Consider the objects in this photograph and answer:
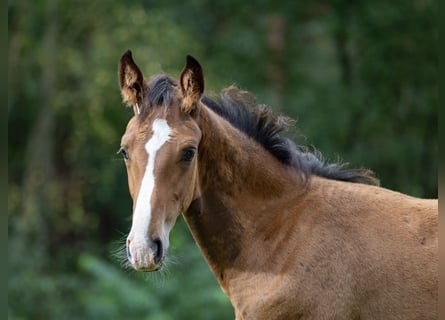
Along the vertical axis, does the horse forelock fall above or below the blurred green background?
above

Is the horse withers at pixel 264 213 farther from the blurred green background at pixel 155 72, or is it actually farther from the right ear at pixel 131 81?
the blurred green background at pixel 155 72

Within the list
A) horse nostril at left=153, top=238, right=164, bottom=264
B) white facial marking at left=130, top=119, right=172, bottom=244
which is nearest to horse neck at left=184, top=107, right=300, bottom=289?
white facial marking at left=130, top=119, right=172, bottom=244

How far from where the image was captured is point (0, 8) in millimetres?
2801

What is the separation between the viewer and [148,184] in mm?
4383

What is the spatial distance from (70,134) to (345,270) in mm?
17883

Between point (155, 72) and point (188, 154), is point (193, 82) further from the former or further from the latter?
point (155, 72)

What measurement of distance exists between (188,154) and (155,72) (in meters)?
12.8

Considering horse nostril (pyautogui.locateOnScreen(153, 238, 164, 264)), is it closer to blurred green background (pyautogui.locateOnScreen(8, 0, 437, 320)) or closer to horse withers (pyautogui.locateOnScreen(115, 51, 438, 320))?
horse withers (pyautogui.locateOnScreen(115, 51, 438, 320))

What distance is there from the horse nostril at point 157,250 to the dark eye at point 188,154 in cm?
52

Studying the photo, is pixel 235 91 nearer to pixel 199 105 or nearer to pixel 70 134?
pixel 199 105

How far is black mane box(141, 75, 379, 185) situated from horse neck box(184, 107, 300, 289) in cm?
17

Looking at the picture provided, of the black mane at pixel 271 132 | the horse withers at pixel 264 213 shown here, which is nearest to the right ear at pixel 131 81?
the horse withers at pixel 264 213

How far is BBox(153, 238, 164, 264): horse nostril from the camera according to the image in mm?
4273

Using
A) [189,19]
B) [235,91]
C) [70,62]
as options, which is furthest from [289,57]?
[235,91]
